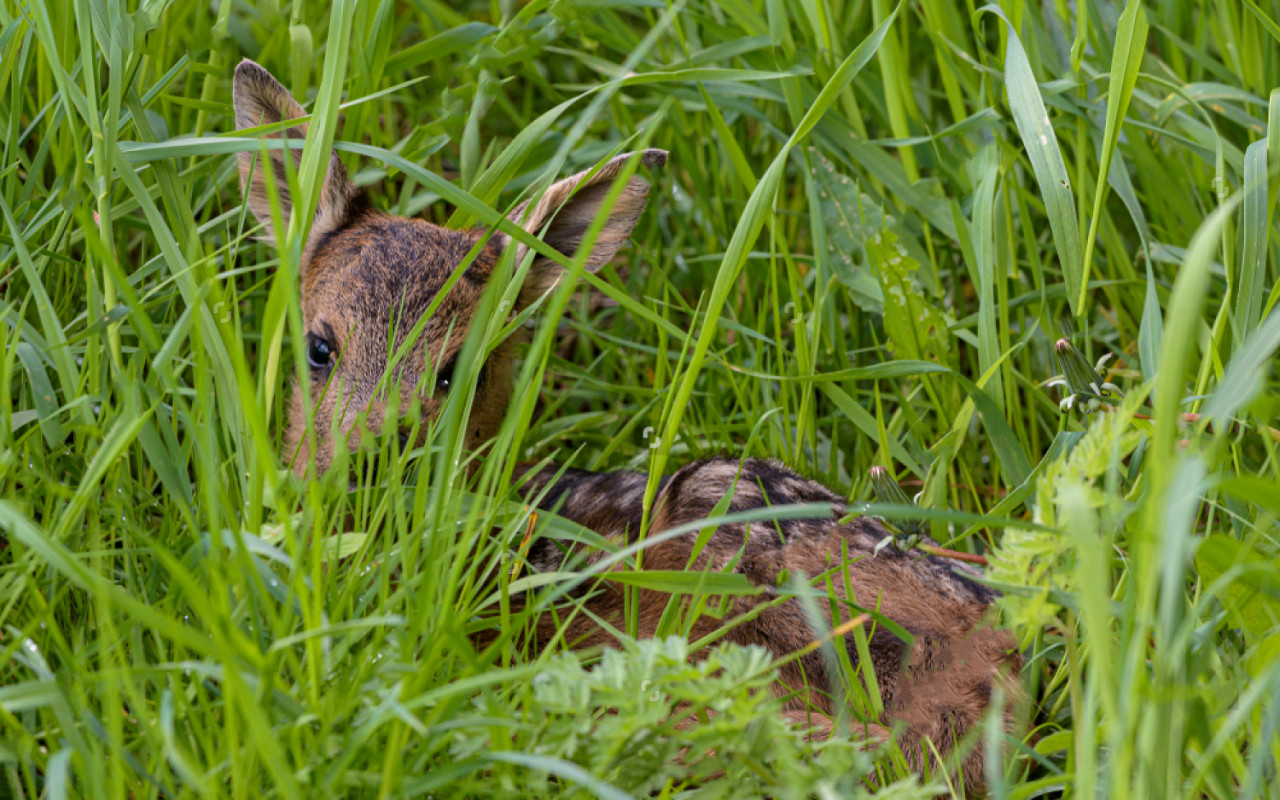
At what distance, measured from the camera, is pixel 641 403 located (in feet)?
13.4

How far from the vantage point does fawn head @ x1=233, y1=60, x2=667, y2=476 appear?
11.5 feet

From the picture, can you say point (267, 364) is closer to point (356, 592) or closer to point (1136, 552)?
point (356, 592)

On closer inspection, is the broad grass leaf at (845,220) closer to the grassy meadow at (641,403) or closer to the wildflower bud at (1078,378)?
the grassy meadow at (641,403)

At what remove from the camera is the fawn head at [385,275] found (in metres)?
3.51

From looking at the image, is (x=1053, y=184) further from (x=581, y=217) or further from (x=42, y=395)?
(x=42, y=395)

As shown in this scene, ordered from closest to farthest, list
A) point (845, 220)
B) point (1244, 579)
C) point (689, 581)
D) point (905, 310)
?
point (1244, 579)
point (689, 581)
point (905, 310)
point (845, 220)

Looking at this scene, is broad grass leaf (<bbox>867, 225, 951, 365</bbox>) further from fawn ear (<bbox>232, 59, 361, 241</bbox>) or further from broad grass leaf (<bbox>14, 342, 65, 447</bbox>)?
broad grass leaf (<bbox>14, 342, 65, 447</bbox>)

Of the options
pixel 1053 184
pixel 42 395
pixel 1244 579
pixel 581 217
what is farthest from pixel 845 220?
pixel 42 395

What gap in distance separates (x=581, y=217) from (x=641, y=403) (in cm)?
66

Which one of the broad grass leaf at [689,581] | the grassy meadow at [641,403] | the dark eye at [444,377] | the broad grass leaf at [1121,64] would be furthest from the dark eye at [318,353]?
the broad grass leaf at [1121,64]

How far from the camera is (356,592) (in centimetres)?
223

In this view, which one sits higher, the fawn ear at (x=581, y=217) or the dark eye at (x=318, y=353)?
the fawn ear at (x=581, y=217)

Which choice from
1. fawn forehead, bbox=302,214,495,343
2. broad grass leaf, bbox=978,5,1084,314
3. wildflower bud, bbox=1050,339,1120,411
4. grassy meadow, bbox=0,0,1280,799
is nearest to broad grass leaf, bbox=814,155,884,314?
grassy meadow, bbox=0,0,1280,799

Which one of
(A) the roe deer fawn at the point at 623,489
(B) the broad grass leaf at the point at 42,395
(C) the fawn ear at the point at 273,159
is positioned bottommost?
(A) the roe deer fawn at the point at 623,489
